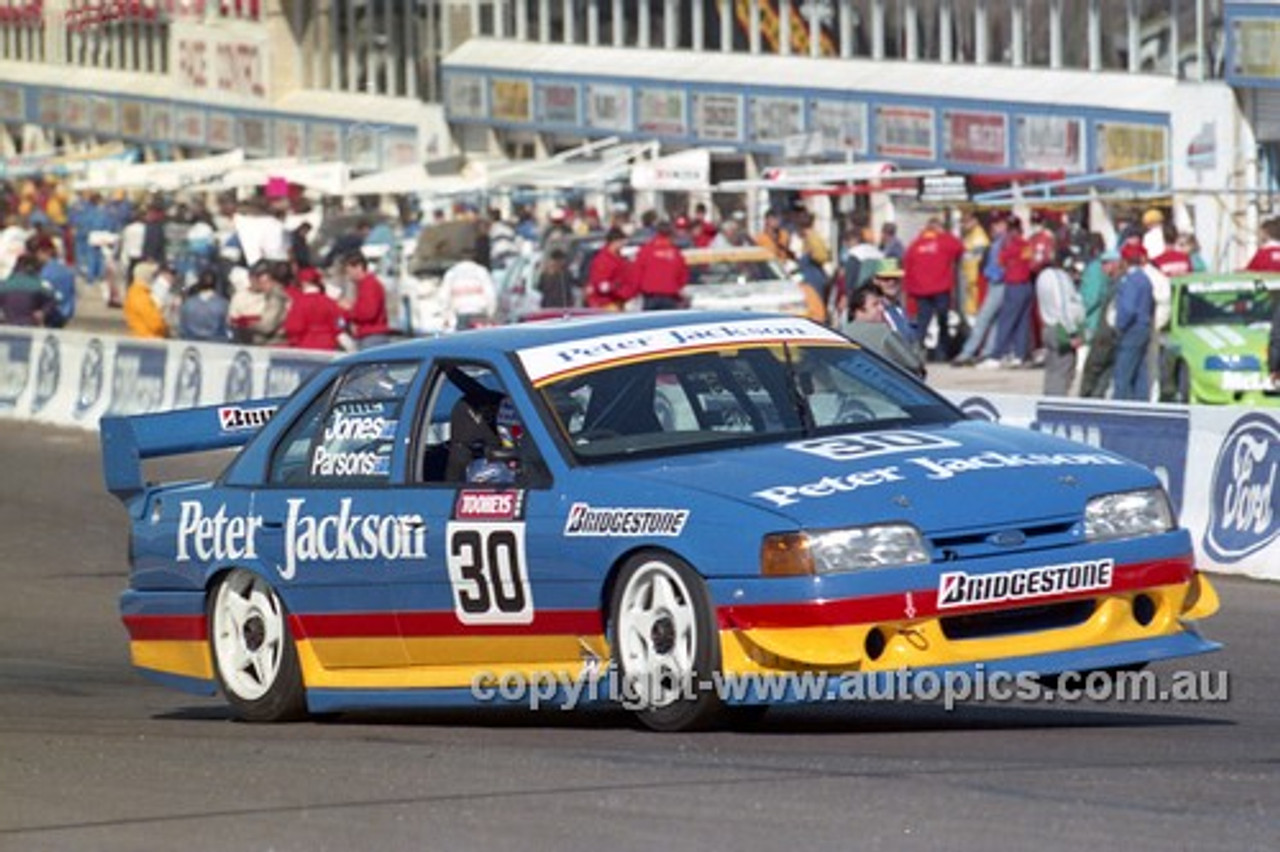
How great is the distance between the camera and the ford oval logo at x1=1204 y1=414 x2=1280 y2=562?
1577cm

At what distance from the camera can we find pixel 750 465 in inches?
373

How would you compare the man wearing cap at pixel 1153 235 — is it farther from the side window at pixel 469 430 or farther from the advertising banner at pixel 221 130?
the advertising banner at pixel 221 130

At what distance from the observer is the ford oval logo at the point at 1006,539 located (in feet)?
29.9

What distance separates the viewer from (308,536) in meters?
10.6

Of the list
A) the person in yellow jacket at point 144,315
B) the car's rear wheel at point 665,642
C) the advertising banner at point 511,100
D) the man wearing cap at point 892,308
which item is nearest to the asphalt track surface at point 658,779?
the car's rear wheel at point 665,642

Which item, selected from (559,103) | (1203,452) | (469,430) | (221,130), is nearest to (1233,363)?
(1203,452)

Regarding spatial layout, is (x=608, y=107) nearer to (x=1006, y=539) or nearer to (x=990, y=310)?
(x=990, y=310)

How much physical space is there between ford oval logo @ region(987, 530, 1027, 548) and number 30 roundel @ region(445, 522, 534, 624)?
149 cm

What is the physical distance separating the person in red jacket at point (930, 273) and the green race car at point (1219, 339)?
21.3ft

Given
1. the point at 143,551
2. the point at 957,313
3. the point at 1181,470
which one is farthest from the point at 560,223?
the point at 143,551

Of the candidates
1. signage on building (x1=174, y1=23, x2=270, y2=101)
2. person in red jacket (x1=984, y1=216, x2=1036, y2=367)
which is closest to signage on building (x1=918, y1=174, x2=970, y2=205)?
person in red jacket (x1=984, y1=216, x2=1036, y2=367)

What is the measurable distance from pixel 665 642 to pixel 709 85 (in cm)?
4420

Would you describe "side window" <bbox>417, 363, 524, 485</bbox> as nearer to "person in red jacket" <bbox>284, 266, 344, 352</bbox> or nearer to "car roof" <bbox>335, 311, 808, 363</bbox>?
"car roof" <bbox>335, 311, 808, 363</bbox>

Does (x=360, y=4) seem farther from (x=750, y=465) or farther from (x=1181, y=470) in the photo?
(x=750, y=465)
